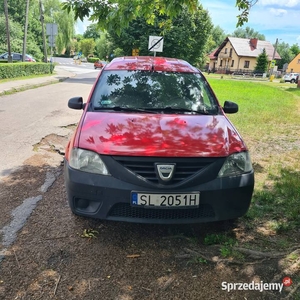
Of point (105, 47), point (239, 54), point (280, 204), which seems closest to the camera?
point (280, 204)

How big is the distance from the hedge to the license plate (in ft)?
57.0

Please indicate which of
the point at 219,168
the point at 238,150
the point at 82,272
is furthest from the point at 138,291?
the point at 238,150

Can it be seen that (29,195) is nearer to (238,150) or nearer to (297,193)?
(238,150)

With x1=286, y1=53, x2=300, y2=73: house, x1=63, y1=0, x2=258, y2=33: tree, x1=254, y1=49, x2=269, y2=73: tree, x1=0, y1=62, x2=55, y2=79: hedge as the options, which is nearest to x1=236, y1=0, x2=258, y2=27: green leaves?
x1=63, y1=0, x2=258, y2=33: tree

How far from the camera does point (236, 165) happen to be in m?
3.08

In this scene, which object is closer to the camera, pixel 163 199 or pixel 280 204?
pixel 163 199

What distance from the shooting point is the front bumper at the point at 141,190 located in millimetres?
2850

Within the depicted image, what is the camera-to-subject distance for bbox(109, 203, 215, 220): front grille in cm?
292

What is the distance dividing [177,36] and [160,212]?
23213 millimetres

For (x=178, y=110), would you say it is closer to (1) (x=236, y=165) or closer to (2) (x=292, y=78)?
(1) (x=236, y=165)

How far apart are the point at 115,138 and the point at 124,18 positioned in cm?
215

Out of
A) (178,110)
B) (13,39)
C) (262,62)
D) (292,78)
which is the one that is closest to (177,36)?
(13,39)
